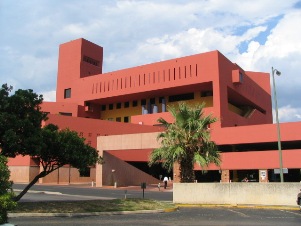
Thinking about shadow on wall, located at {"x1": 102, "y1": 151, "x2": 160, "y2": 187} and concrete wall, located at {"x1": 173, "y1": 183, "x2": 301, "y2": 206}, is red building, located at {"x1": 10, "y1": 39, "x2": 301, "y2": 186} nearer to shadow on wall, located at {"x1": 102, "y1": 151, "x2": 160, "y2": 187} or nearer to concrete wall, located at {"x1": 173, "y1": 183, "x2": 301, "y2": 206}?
shadow on wall, located at {"x1": 102, "y1": 151, "x2": 160, "y2": 187}

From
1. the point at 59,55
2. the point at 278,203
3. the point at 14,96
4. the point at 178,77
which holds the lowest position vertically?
the point at 278,203

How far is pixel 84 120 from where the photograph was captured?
60844 mm

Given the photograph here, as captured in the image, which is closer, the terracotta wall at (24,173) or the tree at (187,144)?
the tree at (187,144)

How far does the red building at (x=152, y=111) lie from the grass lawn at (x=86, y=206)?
1946cm

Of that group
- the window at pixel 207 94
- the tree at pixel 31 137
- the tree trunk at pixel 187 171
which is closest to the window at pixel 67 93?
the window at pixel 207 94

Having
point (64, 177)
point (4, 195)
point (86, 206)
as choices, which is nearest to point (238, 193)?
point (86, 206)

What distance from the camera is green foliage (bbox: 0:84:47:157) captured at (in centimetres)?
1762

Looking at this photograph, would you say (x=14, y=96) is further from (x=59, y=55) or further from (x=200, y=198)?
(x=59, y=55)

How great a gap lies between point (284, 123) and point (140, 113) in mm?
32442

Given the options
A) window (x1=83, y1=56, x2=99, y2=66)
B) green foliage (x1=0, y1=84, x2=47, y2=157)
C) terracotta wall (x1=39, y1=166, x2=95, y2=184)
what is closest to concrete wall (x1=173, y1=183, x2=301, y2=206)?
green foliage (x1=0, y1=84, x2=47, y2=157)

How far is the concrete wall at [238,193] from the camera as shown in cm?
2320

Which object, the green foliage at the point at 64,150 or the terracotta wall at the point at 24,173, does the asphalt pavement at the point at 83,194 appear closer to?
the green foliage at the point at 64,150

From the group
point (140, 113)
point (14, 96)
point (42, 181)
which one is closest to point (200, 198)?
point (14, 96)

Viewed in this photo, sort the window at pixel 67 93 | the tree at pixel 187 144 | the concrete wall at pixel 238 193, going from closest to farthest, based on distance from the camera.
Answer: the concrete wall at pixel 238 193 → the tree at pixel 187 144 → the window at pixel 67 93
